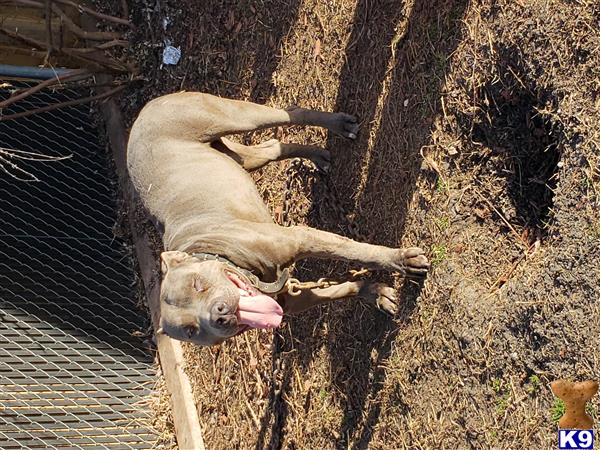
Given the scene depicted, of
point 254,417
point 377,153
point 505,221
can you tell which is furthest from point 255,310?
point 254,417

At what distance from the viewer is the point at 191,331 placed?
409 cm

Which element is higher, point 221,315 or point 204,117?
point 204,117

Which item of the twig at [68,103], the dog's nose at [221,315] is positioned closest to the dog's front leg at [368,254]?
the dog's nose at [221,315]

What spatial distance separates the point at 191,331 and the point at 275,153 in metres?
1.94

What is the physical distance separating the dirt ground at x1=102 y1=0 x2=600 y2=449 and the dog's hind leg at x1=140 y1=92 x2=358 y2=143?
0.59 m

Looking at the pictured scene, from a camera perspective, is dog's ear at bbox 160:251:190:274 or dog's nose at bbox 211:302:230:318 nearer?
dog's nose at bbox 211:302:230:318

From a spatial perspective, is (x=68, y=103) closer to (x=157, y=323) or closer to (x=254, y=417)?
(x=157, y=323)

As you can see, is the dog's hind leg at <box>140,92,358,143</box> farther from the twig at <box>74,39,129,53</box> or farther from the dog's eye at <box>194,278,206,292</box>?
the twig at <box>74,39,129,53</box>

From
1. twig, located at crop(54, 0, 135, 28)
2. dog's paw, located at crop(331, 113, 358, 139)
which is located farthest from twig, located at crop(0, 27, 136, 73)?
dog's paw, located at crop(331, 113, 358, 139)

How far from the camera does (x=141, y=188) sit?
17.4 ft

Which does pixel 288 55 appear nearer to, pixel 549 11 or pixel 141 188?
pixel 141 188

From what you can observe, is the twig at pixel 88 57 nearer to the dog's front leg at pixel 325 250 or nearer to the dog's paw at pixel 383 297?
the dog's front leg at pixel 325 250

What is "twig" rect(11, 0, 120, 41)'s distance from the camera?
7.07m

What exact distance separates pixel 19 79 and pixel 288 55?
2656mm
